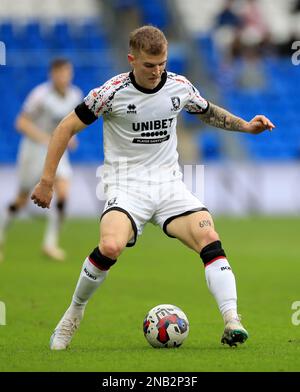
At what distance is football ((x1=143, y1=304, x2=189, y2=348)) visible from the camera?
7.54 meters

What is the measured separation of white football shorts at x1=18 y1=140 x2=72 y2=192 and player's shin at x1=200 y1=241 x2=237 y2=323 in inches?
275

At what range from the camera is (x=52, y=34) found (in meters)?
25.3

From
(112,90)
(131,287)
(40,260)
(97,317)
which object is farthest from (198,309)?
(40,260)

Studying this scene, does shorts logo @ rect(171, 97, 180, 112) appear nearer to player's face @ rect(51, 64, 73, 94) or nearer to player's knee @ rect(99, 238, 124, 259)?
player's knee @ rect(99, 238, 124, 259)

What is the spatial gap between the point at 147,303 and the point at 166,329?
8.83 ft

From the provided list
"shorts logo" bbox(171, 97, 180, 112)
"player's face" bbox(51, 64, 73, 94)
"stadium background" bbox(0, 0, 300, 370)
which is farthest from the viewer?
"stadium background" bbox(0, 0, 300, 370)

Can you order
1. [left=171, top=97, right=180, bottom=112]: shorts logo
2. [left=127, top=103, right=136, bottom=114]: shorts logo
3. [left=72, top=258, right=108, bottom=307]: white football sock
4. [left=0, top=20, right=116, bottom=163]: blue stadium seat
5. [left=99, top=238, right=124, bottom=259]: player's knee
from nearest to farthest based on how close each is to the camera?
[left=99, top=238, right=124, bottom=259]: player's knee → [left=72, top=258, right=108, bottom=307]: white football sock → [left=127, top=103, right=136, bottom=114]: shorts logo → [left=171, top=97, right=180, bottom=112]: shorts logo → [left=0, top=20, right=116, bottom=163]: blue stadium seat

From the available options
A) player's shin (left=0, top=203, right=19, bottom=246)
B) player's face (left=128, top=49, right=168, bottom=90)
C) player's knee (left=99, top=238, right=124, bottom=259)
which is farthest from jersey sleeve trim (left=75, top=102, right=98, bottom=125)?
player's shin (left=0, top=203, right=19, bottom=246)

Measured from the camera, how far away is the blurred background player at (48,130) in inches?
558

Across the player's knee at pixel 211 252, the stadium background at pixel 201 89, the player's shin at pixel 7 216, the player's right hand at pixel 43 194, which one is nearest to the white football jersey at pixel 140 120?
the player's right hand at pixel 43 194

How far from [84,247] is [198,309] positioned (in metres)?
6.11

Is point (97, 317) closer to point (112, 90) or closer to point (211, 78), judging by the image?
point (112, 90)

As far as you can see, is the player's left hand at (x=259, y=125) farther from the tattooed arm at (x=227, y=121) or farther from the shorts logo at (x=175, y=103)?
the shorts logo at (x=175, y=103)

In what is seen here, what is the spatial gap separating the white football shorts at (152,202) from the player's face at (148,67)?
2.56 feet
